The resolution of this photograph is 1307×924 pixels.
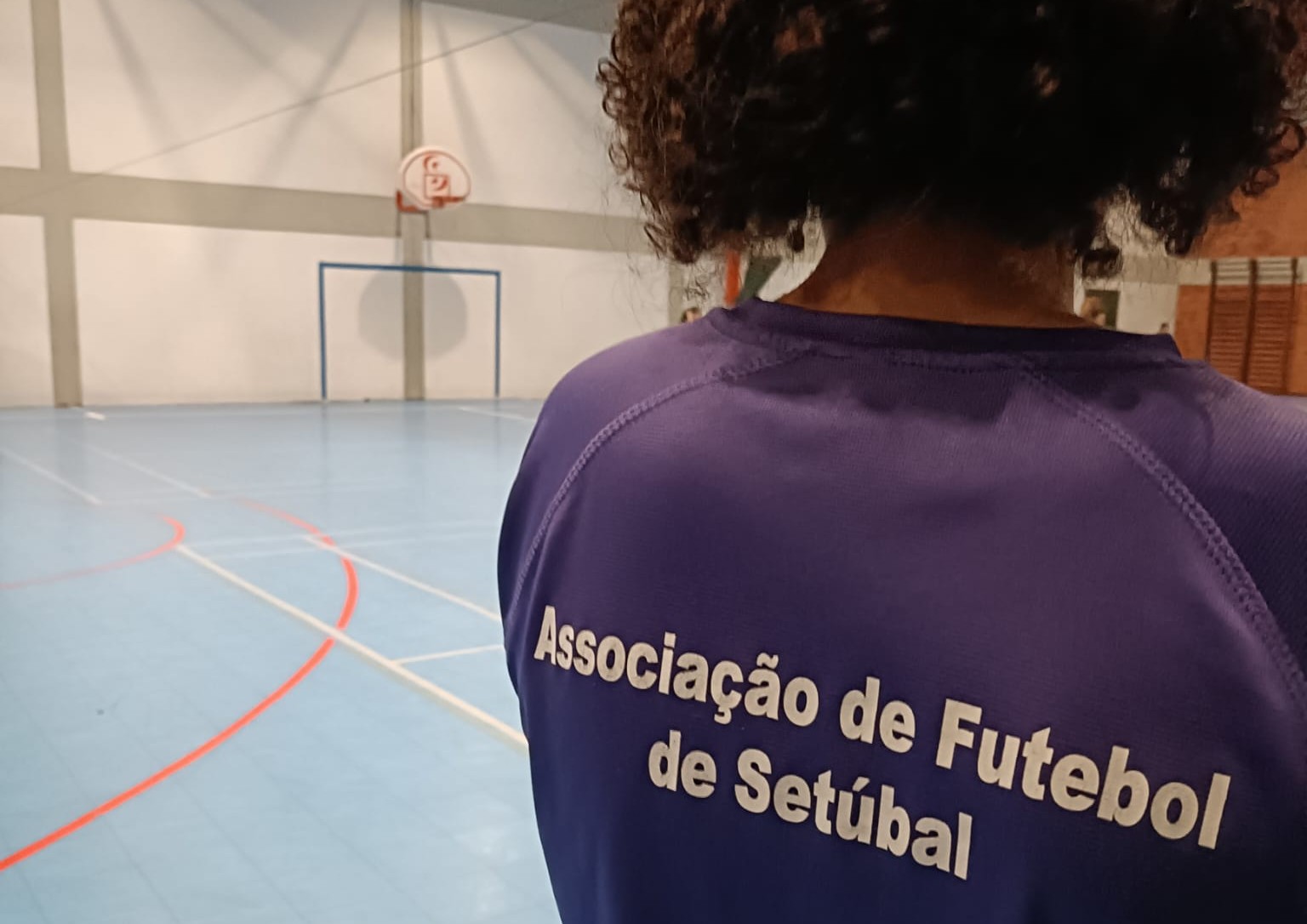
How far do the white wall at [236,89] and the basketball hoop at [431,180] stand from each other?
757 mm

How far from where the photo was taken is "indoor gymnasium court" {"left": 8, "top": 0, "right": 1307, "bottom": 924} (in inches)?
109

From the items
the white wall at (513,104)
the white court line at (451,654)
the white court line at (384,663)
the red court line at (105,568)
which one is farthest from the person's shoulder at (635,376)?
the white wall at (513,104)

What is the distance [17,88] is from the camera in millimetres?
11820

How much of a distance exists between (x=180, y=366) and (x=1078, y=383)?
13.9m

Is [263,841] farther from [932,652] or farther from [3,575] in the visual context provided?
[3,575]

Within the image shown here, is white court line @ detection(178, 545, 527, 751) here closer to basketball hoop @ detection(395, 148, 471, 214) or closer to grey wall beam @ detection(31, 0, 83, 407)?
grey wall beam @ detection(31, 0, 83, 407)

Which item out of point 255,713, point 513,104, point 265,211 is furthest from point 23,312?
point 255,713

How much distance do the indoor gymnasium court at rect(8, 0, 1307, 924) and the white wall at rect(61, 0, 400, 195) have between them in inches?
1.3

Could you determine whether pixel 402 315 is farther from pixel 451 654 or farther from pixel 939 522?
pixel 939 522

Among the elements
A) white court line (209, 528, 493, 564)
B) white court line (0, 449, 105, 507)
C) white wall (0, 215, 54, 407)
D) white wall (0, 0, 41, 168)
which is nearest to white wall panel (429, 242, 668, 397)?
white wall (0, 215, 54, 407)

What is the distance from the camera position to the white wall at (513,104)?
573 inches

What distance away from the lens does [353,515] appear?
706cm

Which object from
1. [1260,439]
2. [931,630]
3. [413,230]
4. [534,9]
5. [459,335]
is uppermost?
[534,9]

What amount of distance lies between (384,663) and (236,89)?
11.1m
